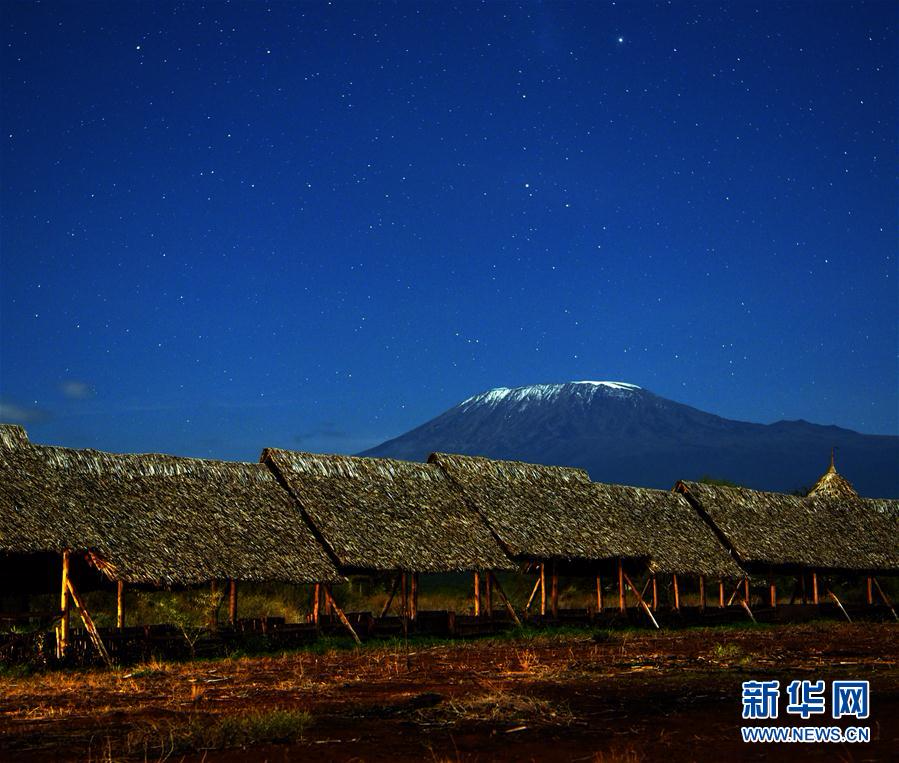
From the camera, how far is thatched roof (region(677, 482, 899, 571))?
3584 cm

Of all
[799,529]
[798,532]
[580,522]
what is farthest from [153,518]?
[799,529]

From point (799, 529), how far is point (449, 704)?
28632 millimetres

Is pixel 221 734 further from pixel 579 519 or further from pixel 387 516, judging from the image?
pixel 579 519

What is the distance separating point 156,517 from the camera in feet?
77.5

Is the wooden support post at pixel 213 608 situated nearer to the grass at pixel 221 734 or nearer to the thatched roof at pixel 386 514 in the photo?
the thatched roof at pixel 386 514

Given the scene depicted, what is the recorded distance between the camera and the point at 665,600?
52094 millimetres

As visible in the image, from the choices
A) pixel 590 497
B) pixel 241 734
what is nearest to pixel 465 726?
pixel 241 734

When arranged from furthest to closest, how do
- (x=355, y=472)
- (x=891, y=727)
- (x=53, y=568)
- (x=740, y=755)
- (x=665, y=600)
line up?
(x=665, y=600), (x=355, y=472), (x=53, y=568), (x=891, y=727), (x=740, y=755)

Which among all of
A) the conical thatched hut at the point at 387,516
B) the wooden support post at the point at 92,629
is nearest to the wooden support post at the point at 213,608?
the wooden support post at the point at 92,629

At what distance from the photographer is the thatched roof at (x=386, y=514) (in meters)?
25.9

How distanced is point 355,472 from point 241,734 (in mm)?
18670

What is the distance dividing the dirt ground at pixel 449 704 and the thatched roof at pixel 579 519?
5776 mm

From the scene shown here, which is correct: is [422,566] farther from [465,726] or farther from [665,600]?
[665,600]

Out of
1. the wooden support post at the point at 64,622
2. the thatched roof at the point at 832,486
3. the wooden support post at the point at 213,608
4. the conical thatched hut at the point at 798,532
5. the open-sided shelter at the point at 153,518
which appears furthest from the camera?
the thatched roof at the point at 832,486
